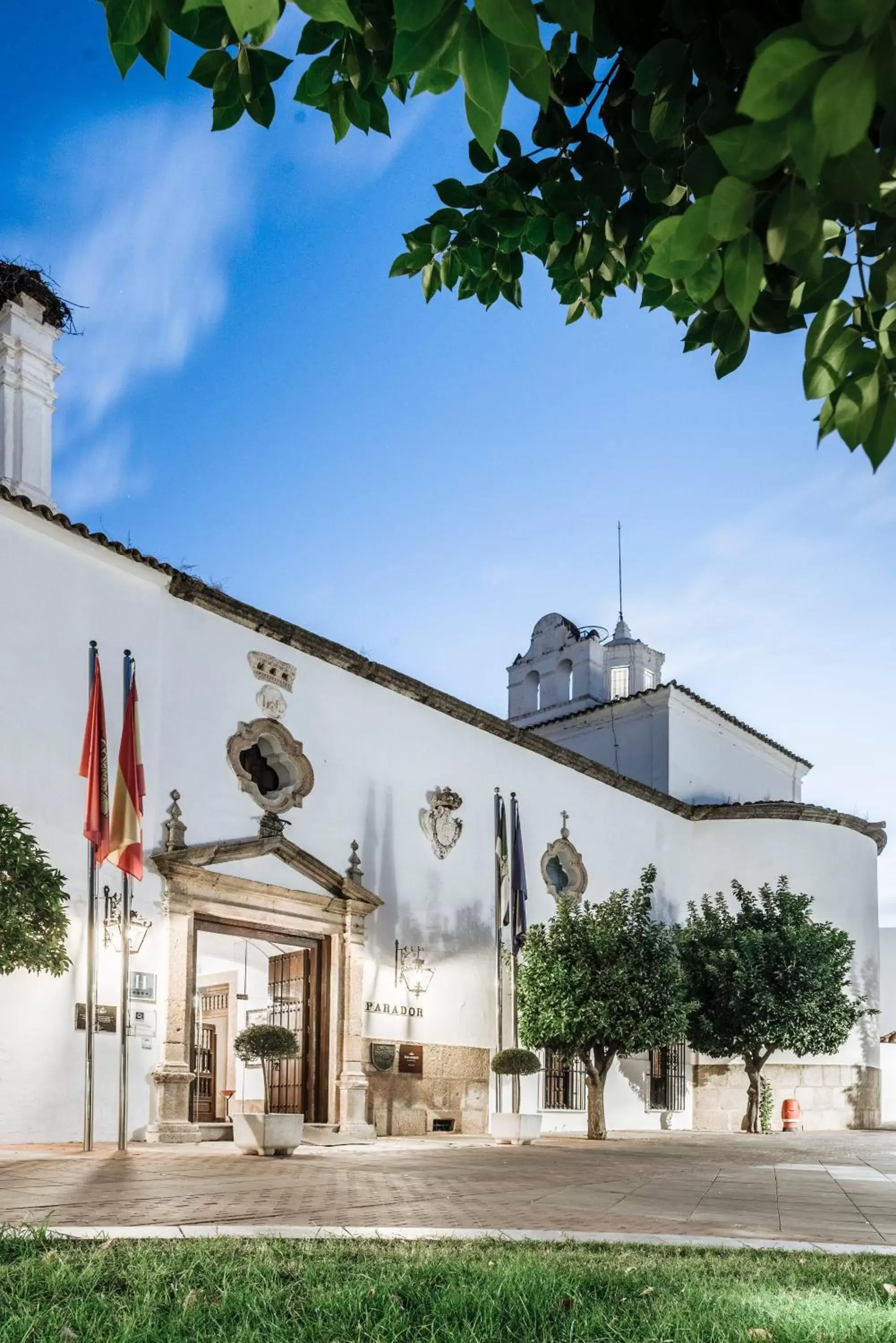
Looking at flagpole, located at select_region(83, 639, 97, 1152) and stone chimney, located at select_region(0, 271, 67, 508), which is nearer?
flagpole, located at select_region(83, 639, 97, 1152)

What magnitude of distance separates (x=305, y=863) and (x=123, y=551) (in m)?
4.80

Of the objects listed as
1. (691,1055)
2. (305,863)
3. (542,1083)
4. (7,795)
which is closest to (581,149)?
(7,795)

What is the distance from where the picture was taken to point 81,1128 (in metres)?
13.4

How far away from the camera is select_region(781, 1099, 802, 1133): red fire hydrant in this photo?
26.1 metres

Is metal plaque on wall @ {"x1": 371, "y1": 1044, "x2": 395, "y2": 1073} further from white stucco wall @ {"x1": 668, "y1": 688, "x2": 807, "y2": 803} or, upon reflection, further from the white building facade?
white stucco wall @ {"x1": 668, "y1": 688, "x2": 807, "y2": 803}

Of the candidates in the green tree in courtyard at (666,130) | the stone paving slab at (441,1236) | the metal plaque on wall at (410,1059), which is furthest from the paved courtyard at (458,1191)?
the green tree in courtyard at (666,130)

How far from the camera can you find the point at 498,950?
20.7 metres

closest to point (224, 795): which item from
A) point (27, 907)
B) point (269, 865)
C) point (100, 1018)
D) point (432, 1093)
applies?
point (269, 865)

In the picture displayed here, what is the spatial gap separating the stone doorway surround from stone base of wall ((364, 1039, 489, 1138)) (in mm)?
448

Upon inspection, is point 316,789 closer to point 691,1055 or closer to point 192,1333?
point 691,1055

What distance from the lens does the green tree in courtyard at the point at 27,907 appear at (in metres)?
11.3

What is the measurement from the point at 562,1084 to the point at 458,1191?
1353cm

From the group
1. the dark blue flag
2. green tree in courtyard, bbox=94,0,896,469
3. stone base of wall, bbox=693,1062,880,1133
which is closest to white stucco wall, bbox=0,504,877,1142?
the dark blue flag

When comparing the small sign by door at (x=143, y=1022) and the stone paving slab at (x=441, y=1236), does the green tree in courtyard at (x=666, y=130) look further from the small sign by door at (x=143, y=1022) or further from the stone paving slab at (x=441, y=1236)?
the small sign by door at (x=143, y=1022)
